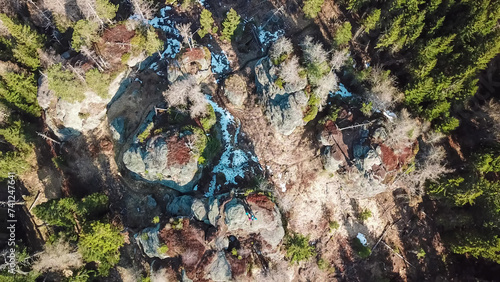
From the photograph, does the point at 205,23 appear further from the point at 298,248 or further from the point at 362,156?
the point at 298,248

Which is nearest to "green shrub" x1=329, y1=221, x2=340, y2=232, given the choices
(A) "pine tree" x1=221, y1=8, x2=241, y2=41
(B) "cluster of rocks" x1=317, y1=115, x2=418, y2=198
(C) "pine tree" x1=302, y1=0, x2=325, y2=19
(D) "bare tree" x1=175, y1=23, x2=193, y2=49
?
(B) "cluster of rocks" x1=317, y1=115, x2=418, y2=198

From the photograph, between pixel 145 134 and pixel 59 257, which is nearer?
pixel 59 257

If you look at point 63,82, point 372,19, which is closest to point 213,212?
point 63,82

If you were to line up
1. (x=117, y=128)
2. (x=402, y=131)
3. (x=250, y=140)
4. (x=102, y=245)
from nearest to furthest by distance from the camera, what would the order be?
1. (x=102, y=245)
2. (x=402, y=131)
3. (x=117, y=128)
4. (x=250, y=140)

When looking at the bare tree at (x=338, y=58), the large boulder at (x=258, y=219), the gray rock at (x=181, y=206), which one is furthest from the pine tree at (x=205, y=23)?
the large boulder at (x=258, y=219)

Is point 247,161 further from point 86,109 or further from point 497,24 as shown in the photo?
point 497,24

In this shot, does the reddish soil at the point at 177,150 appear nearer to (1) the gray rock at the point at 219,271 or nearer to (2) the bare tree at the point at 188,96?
(2) the bare tree at the point at 188,96

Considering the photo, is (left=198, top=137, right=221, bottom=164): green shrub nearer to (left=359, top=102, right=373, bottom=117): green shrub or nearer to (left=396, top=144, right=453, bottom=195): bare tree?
(left=359, top=102, right=373, bottom=117): green shrub
